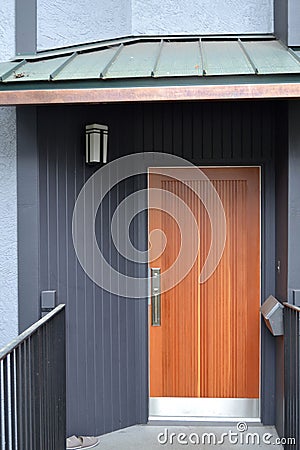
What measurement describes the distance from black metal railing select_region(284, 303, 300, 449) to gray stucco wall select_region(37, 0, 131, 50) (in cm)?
286

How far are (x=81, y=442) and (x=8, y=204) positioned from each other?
2.07 metres

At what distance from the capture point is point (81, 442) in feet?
13.6

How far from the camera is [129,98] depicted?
3.27m

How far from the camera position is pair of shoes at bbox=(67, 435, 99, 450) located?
13.4 ft

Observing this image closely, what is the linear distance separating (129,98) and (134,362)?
2.50m

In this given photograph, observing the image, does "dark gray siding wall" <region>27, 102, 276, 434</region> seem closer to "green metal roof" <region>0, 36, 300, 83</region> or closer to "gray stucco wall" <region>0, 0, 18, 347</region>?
"gray stucco wall" <region>0, 0, 18, 347</region>

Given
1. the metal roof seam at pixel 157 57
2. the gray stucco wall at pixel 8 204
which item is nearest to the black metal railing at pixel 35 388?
the gray stucco wall at pixel 8 204

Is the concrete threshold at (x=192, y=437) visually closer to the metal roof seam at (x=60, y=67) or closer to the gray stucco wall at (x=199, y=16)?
the metal roof seam at (x=60, y=67)

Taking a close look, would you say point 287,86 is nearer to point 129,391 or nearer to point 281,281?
point 281,281

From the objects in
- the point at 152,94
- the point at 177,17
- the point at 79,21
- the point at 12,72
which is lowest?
the point at 152,94

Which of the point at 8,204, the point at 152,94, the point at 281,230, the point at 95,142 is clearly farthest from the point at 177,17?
the point at 8,204

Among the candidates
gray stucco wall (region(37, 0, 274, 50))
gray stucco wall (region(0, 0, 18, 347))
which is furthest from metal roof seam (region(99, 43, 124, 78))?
gray stucco wall (region(0, 0, 18, 347))

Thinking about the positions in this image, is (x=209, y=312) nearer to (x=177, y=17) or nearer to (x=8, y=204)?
Answer: (x=8, y=204)

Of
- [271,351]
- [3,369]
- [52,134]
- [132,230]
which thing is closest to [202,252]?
[132,230]
